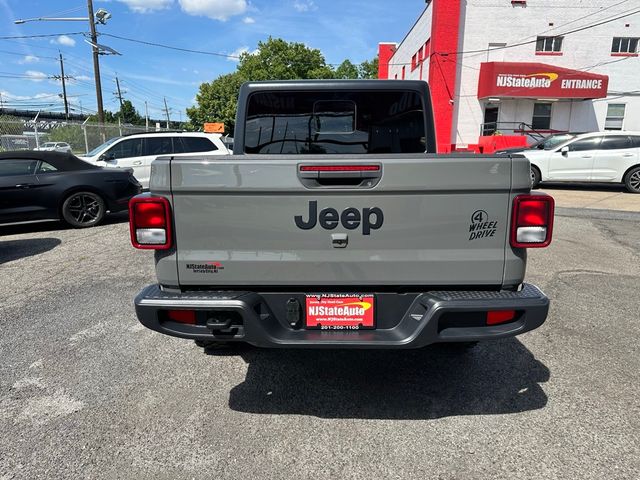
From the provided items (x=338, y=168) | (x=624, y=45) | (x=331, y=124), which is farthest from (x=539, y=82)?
(x=338, y=168)

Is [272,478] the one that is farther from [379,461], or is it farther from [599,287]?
[599,287]

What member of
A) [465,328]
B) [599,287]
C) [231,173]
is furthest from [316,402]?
[599,287]

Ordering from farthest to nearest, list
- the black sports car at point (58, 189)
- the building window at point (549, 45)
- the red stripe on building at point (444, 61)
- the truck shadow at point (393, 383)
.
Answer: the building window at point (549, 45) → the red stripe on building at point (444, 61) → the black sports car at point (58, 189) → the truck shadow at point (393, 383)

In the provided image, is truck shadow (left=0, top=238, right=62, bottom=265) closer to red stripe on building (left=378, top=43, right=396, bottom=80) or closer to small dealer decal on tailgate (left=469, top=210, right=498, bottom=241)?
small dealer decal on tailgate (left=469, top=210, right=498, bottom=241)

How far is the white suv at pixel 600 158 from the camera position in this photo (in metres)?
13.0

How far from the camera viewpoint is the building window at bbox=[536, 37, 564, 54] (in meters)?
24.0

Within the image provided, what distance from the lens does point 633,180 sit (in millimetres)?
13117

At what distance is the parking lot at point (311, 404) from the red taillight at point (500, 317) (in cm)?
68

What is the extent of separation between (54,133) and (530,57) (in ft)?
79.1

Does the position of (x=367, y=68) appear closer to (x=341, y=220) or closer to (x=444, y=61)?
(x=444, y=61)

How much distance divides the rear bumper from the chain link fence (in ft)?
62.6

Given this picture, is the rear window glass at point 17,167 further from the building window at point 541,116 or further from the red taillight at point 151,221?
the building window at point 541,116

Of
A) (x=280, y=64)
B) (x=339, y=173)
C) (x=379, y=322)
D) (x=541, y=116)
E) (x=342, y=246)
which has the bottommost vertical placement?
(x=379, y=322)

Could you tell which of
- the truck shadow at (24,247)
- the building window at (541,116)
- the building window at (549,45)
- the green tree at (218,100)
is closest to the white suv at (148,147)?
the truck shadow at (24,247)
